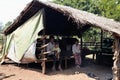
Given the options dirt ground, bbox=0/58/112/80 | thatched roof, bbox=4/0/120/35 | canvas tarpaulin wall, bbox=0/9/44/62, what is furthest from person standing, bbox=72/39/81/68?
canvas tarpaulin wall, bbox=0/9/44/62

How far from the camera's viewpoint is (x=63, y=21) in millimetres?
17188

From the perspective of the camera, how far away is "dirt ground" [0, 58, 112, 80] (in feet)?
43.2

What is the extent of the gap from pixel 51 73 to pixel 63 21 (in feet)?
14.7

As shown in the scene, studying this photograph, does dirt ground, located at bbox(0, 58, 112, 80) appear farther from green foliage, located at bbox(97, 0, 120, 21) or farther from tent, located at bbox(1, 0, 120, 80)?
green foliage, located at bbox(97, 0, 120, 21)

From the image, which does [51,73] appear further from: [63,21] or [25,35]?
[63,21]

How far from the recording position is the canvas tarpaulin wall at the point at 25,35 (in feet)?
46.6

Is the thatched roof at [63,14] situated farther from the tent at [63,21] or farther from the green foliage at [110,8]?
the green foliage at [110,8]

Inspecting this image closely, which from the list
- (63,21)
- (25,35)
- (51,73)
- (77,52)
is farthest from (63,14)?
(63,21)

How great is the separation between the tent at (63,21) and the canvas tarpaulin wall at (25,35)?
396 mm

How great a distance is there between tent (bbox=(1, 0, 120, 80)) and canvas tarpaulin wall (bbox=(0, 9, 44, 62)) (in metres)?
0.40

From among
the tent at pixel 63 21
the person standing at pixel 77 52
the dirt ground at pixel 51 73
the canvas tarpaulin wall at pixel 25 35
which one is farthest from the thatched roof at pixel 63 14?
the dirt ground at pixel 51 73

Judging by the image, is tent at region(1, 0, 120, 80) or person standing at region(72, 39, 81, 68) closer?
tent at region(1, 0, 120, 80)

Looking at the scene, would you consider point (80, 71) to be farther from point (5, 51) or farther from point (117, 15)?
point (117, 15)

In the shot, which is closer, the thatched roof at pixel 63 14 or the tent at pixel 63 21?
the tent at pixel 63 21
